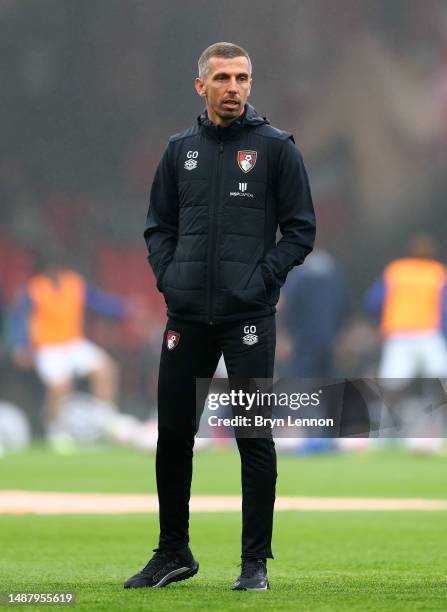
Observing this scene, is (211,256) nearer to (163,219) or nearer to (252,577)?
(163,219)

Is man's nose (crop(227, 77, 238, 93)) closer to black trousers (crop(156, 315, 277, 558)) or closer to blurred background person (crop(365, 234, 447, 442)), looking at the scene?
black trousers (crop(156, 315, 277, 558))

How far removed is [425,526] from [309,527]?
0.63 metres

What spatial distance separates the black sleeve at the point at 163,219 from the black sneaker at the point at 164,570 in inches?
39.0

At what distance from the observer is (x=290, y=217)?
571 centimetres

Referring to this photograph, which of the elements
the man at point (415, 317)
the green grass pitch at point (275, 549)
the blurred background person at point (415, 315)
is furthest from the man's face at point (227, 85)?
the man at point (415, 317)

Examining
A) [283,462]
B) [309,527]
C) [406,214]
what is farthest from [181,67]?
[309,527]

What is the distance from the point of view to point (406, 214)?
776 inches

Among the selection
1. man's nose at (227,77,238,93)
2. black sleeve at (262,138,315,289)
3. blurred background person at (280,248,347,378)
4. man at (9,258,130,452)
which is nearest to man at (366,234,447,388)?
blurred background person at (280,248,347,378)

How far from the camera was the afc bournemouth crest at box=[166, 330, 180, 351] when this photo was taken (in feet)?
18.9

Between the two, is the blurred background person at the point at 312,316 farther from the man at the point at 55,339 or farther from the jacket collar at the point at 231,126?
the jacket collar at the point at 231,126

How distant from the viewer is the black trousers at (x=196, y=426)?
5.62 metres

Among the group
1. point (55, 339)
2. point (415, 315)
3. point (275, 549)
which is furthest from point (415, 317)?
point (275, 549)

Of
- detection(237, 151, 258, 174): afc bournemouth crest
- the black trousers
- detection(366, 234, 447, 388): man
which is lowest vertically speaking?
the black trousers

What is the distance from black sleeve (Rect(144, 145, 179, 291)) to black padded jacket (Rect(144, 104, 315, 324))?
2cm
